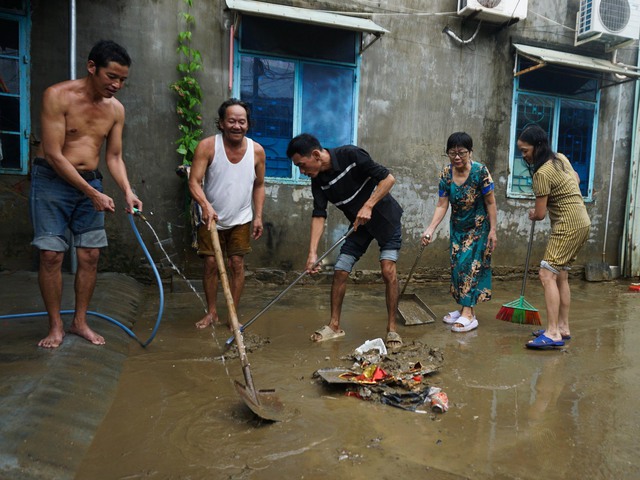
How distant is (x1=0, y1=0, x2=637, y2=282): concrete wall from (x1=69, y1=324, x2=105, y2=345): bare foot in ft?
7.83

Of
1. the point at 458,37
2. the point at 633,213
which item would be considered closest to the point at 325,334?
the point at 458,37

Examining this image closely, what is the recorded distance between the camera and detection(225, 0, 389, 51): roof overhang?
4.98m

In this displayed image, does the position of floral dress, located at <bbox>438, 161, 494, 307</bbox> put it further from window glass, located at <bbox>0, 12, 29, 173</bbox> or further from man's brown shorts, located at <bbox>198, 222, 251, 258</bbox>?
window glass, located at <bbox>0, 12, 29, 173</bbox>

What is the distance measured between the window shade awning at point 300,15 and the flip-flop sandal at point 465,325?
328cm

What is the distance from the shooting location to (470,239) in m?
4.04

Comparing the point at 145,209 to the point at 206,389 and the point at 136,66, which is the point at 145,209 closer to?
the point at 136,66

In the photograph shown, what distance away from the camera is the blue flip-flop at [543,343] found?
346 cm

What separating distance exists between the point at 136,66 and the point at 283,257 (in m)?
2.68

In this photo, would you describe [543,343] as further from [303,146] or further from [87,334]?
[87,334]

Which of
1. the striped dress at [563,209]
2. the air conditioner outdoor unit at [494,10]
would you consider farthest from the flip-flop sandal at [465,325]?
the air conditioner outdoor unit at [494,10]

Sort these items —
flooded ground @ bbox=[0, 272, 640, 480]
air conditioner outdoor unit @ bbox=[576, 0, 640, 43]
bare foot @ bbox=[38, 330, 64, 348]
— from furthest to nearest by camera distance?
air conditioner outdoor unit @ bbox=[576, 0, 640, 43] < bare foot @ bbox=[38, 330, 64, 348] < flooded ground @ bbox=[0, 272, 640, 480]

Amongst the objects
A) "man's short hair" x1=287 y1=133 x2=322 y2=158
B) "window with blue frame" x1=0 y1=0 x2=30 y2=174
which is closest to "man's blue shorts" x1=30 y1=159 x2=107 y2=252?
"man's short hair" x1=287 y1=133 x2=322 y2=158

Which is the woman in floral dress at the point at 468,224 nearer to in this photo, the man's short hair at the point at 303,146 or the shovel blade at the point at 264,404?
the man's short hair at the point at 303,146

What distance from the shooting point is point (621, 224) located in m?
7.36
